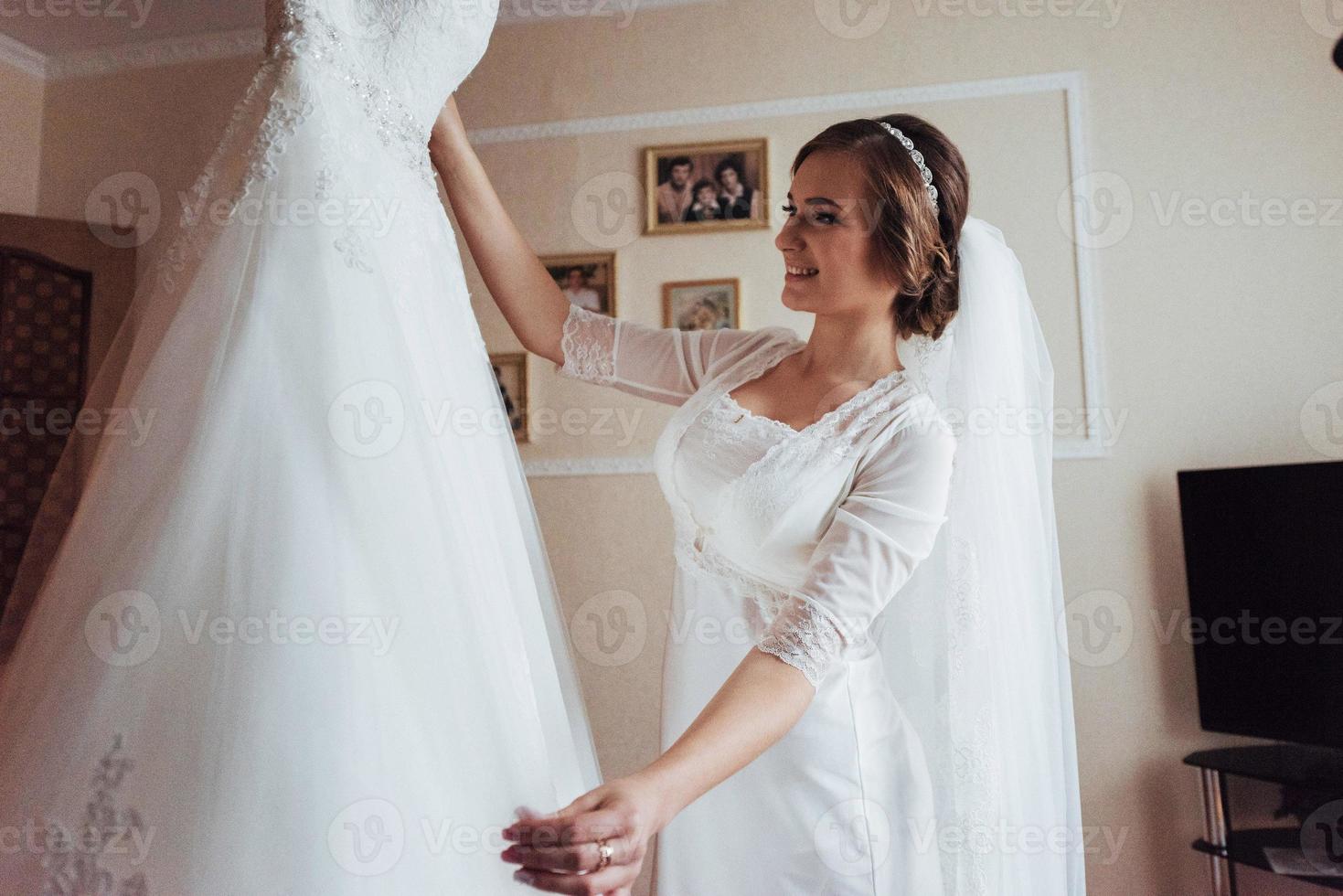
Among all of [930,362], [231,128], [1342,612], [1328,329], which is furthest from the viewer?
[1328,329]

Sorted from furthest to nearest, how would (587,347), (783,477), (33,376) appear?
(33,376), (587,347), (783,477)

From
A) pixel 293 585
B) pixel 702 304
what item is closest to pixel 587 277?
pixel 702 304

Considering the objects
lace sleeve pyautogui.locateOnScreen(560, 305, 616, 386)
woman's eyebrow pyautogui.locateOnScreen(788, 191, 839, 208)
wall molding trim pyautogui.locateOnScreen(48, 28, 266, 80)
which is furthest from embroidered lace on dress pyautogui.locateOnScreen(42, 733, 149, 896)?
wall molding trim pyautogui.locateOnScreen(48, 28, 266, 80)

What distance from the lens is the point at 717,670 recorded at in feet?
4.44

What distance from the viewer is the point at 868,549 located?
1.15 m

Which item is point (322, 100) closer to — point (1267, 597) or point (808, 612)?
point (808, 612)

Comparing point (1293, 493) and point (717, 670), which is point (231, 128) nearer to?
point (717, 670)

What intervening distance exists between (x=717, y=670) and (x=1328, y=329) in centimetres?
243

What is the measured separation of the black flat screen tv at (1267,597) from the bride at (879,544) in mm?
1439

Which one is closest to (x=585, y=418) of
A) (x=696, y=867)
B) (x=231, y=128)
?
Answer: (x=696, y=867)

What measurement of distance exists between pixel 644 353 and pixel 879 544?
1.82ft

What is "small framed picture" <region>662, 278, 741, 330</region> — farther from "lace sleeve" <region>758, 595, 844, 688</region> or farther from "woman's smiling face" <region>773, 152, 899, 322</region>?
"lace sleeve" <region>758, 595, 844, 688</region>

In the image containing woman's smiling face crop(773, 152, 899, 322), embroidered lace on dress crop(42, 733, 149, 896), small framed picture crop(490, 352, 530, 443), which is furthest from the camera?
small framed picture crop(490, 352, 530, 443)

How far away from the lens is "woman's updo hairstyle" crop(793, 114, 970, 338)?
1.32m
